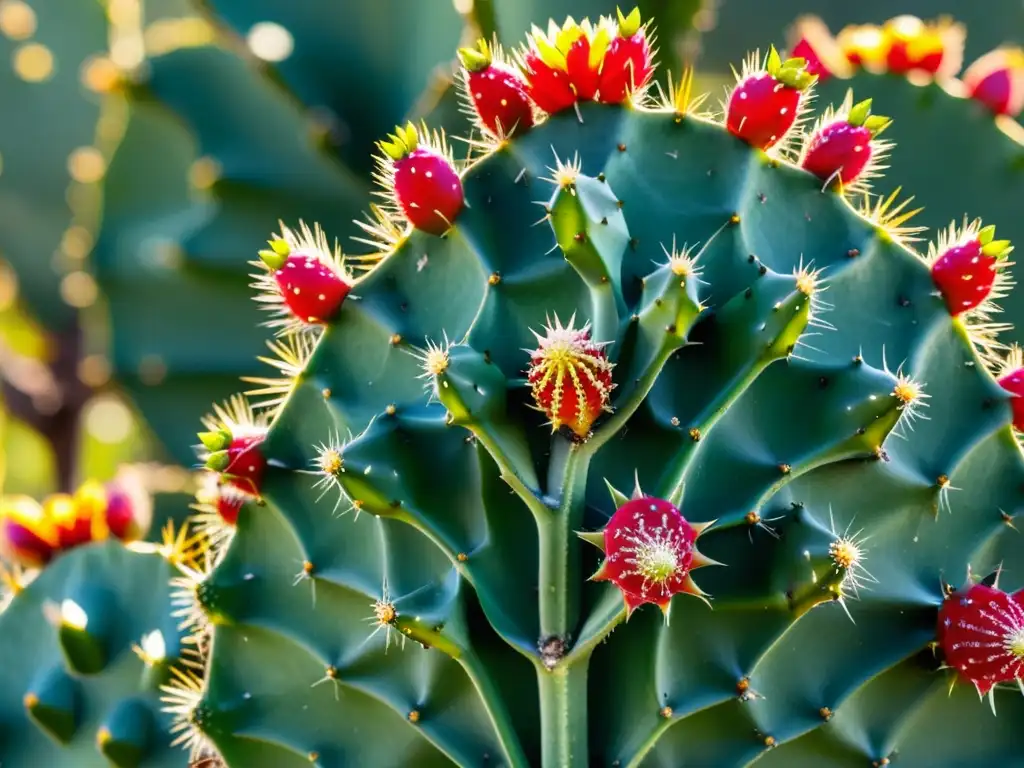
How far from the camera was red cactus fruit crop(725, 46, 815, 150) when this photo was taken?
4.50ft

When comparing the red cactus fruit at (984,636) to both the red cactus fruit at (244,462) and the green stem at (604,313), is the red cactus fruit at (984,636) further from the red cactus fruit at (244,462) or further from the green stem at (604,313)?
the red cactus fruit at (244,462)

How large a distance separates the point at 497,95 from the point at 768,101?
33 centimetres

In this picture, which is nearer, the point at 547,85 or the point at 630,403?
the point at 630,403

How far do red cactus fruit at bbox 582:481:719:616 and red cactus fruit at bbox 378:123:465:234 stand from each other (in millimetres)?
444

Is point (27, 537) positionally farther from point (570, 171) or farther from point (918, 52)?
point (918, 52)

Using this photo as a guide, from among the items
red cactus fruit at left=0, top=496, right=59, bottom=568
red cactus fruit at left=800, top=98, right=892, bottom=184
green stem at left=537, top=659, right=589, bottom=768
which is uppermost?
red cactus fruit at left=800, top=98, right=892, bottom=184

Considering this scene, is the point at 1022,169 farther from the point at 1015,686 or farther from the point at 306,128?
the point at 306,128

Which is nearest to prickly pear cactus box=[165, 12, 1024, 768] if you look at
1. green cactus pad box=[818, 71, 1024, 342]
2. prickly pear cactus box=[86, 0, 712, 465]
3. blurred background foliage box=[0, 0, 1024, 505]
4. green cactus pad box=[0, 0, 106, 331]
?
green cactus pad box=[818, 71, 1024, 342]

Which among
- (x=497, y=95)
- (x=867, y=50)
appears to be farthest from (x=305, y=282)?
(x=867, y=50)

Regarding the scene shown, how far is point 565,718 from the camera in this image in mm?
1262

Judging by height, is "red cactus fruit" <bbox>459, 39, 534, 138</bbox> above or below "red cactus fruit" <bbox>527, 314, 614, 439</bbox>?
above

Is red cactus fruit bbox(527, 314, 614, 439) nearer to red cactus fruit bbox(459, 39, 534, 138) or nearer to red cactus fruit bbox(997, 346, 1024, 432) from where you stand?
red cactus fruit bbox(459, 39, 534, 138)

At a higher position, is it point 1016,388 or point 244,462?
point 1016,388

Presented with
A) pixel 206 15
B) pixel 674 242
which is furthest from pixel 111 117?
pixel 674 242
